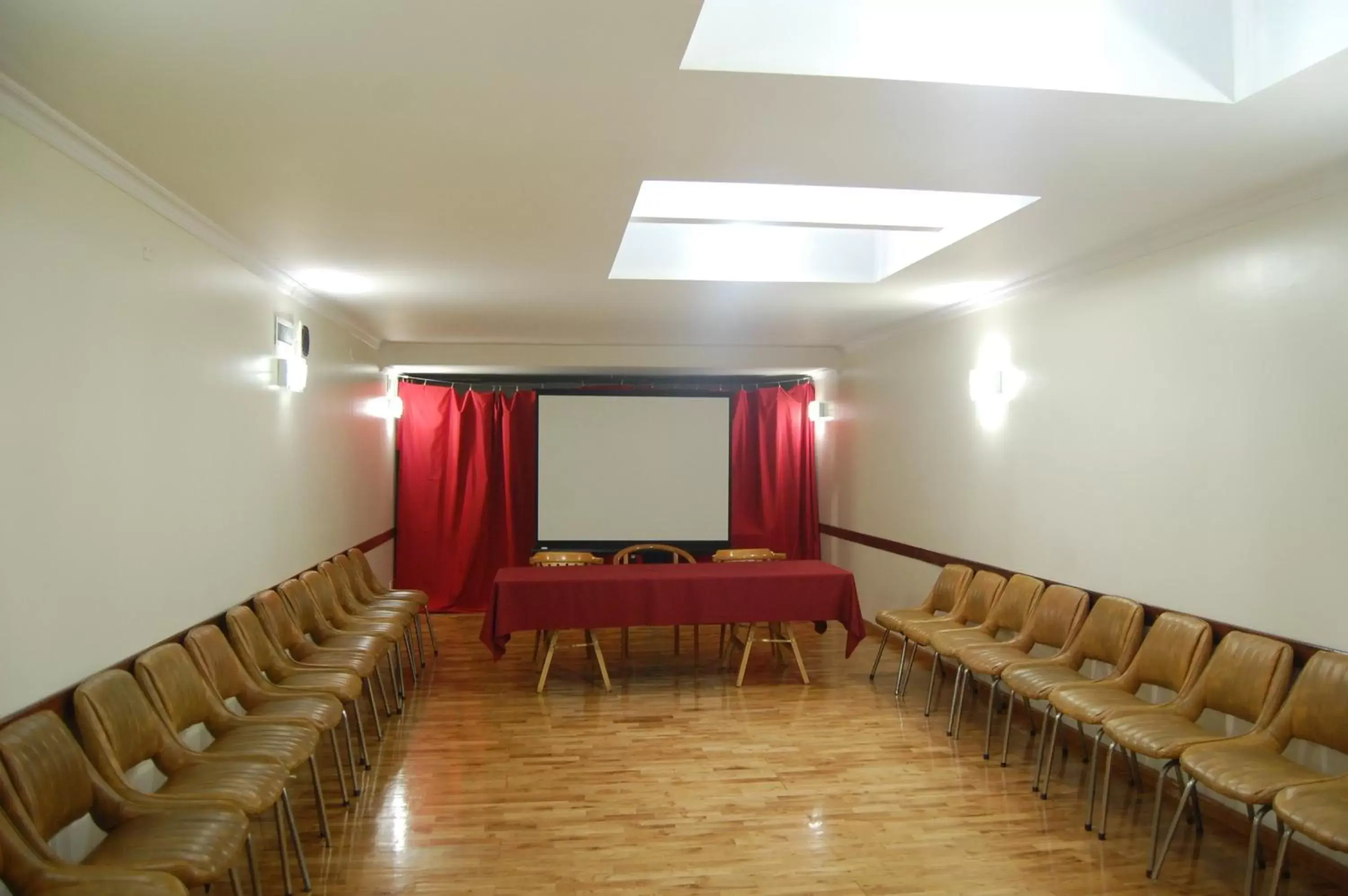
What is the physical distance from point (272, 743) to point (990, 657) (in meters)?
3.25

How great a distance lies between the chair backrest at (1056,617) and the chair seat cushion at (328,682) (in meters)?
3.31

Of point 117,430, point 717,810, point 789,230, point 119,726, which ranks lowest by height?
point 717,810

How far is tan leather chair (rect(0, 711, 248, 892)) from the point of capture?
7.23ft

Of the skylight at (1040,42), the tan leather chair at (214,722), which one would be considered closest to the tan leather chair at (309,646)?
the tan leather chair at (214,722)

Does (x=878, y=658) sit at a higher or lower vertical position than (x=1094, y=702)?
lower

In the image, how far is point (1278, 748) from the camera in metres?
3.06

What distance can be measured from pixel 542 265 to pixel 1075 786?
3528 mm

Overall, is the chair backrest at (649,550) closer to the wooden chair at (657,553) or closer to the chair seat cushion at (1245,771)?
the wooden chair at (657,553)

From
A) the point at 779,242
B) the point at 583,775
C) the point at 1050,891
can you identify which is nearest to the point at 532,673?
the point at 583,775

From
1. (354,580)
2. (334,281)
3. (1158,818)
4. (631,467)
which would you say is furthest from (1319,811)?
(631,467)

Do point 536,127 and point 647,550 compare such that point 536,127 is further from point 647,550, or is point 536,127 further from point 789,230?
point 647,550

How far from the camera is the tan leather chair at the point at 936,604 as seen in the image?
17.6 feet

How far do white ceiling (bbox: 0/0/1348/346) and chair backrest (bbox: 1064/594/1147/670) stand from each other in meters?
1.68

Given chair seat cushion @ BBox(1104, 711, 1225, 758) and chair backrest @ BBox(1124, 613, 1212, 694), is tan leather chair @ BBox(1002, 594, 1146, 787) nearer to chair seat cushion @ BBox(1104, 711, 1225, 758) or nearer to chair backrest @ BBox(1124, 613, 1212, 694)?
chair backrest @ BBox(1124, 613, 1212, 694)
